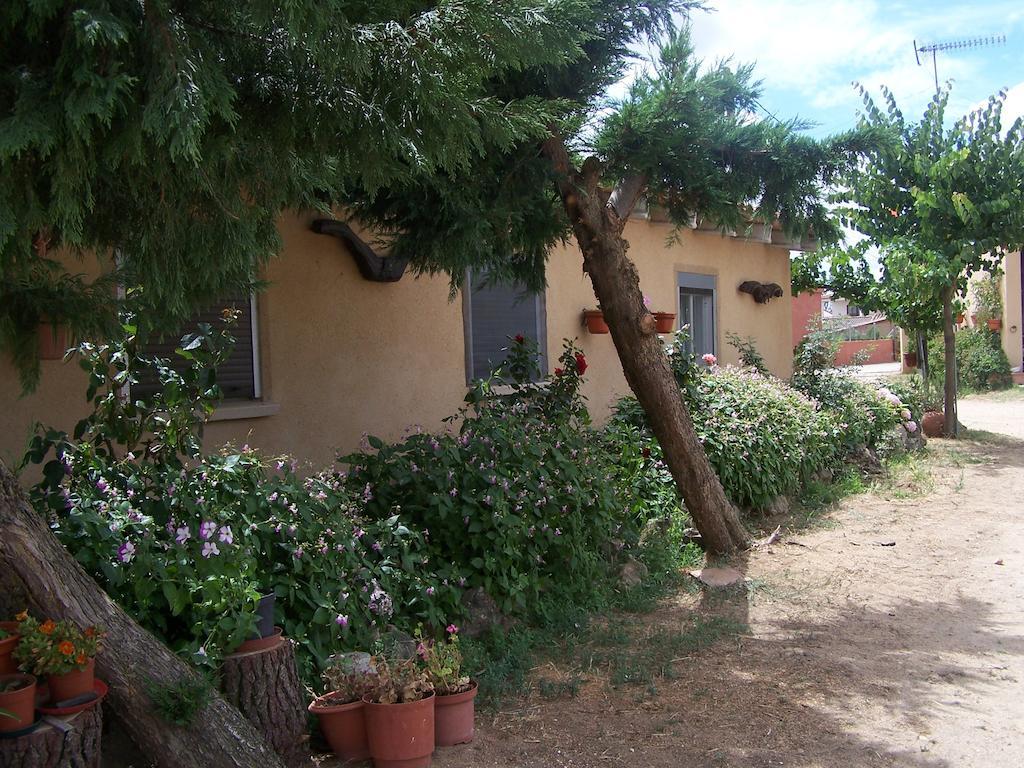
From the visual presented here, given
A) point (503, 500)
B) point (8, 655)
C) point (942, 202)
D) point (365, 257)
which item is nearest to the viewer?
point (8, 655)

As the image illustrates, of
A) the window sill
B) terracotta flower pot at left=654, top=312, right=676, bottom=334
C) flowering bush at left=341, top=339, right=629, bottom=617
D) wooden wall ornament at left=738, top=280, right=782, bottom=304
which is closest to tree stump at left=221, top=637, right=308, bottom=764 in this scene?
flowering bush at left=341, top=339, right=629, bottom=617

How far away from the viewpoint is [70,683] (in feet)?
8.39

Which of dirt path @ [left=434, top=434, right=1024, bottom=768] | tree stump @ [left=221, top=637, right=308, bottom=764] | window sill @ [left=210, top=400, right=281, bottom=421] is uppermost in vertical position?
window sill @ [left=210, top=400, right=281, bottom=421]

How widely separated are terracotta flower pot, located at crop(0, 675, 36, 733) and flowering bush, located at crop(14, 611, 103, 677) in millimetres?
58

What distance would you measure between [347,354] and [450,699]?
12.2 ft

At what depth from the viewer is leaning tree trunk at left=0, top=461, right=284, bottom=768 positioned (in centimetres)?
270

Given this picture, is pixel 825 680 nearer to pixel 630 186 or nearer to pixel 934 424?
pixel 630 186

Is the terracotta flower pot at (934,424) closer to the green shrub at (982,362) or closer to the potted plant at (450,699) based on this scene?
the green shrub at (982,362)

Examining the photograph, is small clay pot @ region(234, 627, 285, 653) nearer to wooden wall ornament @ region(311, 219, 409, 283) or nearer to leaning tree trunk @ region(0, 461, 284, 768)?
leaning tree trunk @ region(0, 461, 284, 768)

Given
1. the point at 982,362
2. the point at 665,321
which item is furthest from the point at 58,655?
the point at 982,362

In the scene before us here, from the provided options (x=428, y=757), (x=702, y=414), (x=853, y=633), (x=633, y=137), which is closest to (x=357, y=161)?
(x=428, y=757)

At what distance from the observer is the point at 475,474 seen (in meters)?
4.84

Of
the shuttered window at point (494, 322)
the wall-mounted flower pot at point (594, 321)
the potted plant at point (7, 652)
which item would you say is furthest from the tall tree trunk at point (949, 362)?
the potted plant at point (7, 652)

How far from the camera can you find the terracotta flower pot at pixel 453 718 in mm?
3487
